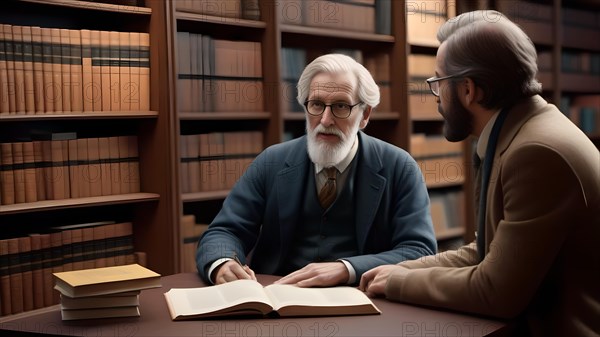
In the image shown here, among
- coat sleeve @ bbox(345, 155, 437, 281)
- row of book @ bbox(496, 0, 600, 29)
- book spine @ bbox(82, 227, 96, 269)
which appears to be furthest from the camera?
row of book @ bbox(496, 0, 600, 29)

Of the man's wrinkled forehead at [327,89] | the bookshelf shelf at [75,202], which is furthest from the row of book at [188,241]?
the man's wrinkled forehead at [327,89]

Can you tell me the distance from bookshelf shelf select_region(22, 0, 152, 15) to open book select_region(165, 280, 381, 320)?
1.72 m

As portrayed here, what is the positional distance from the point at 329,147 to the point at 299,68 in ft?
5.05

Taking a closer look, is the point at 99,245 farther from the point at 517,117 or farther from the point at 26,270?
the point at 517,117

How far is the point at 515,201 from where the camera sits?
1.59 metres

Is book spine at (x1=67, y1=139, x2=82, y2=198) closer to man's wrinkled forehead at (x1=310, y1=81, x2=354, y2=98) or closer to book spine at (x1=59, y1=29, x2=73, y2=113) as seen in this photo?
book spine at (x1=59, y1=29, x2=73, y2=113)

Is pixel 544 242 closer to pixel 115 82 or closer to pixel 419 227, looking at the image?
pixel 419 227

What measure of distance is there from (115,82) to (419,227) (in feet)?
5.39

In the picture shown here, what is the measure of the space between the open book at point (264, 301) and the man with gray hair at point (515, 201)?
0.14 m

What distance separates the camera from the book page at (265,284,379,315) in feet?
5.52

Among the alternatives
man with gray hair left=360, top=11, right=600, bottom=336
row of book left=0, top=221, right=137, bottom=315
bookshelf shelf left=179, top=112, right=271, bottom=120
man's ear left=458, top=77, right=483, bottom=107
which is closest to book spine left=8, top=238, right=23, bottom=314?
row of book left=0, top=221, right=137, bottom=315

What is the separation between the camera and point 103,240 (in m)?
3.37

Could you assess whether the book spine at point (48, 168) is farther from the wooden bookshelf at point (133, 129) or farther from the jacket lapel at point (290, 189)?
the jacket lapel at point (290, 189)

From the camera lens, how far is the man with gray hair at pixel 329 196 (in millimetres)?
2457
